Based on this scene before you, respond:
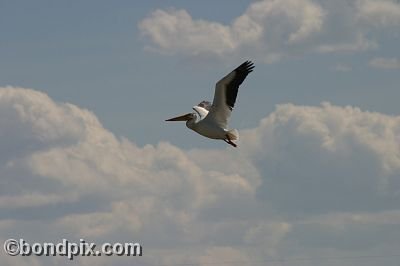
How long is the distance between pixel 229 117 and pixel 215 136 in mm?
891

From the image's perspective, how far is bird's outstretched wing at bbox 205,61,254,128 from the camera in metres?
96.1

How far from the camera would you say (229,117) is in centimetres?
9731

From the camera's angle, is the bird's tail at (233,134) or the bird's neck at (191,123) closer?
the bird's tail at (233,134)

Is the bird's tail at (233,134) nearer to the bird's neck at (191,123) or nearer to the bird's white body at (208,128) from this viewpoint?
the bird's white body at (208,128)

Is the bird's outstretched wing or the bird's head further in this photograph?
the bird's head

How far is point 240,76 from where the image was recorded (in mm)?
96125

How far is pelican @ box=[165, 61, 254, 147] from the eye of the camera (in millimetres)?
96125

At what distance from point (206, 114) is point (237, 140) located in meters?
1.79

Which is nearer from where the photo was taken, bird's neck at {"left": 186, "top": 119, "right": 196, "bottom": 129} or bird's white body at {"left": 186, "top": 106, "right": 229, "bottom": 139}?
bird's white body at {"left": 186, "top": 106, "right": 229, "bottom": 139}

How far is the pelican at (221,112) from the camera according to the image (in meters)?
96.1

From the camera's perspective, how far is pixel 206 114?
98.8 metres

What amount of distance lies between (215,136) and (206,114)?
1.27 metres

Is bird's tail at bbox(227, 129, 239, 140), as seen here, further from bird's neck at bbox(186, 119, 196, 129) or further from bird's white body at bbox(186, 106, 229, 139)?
bird's neck at bbox(186, 119, 196, 129)

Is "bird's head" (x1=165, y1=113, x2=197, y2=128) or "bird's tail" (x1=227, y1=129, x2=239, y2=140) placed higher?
"bird's head" (x1=165, y1=113, x2=197, y2=128)
